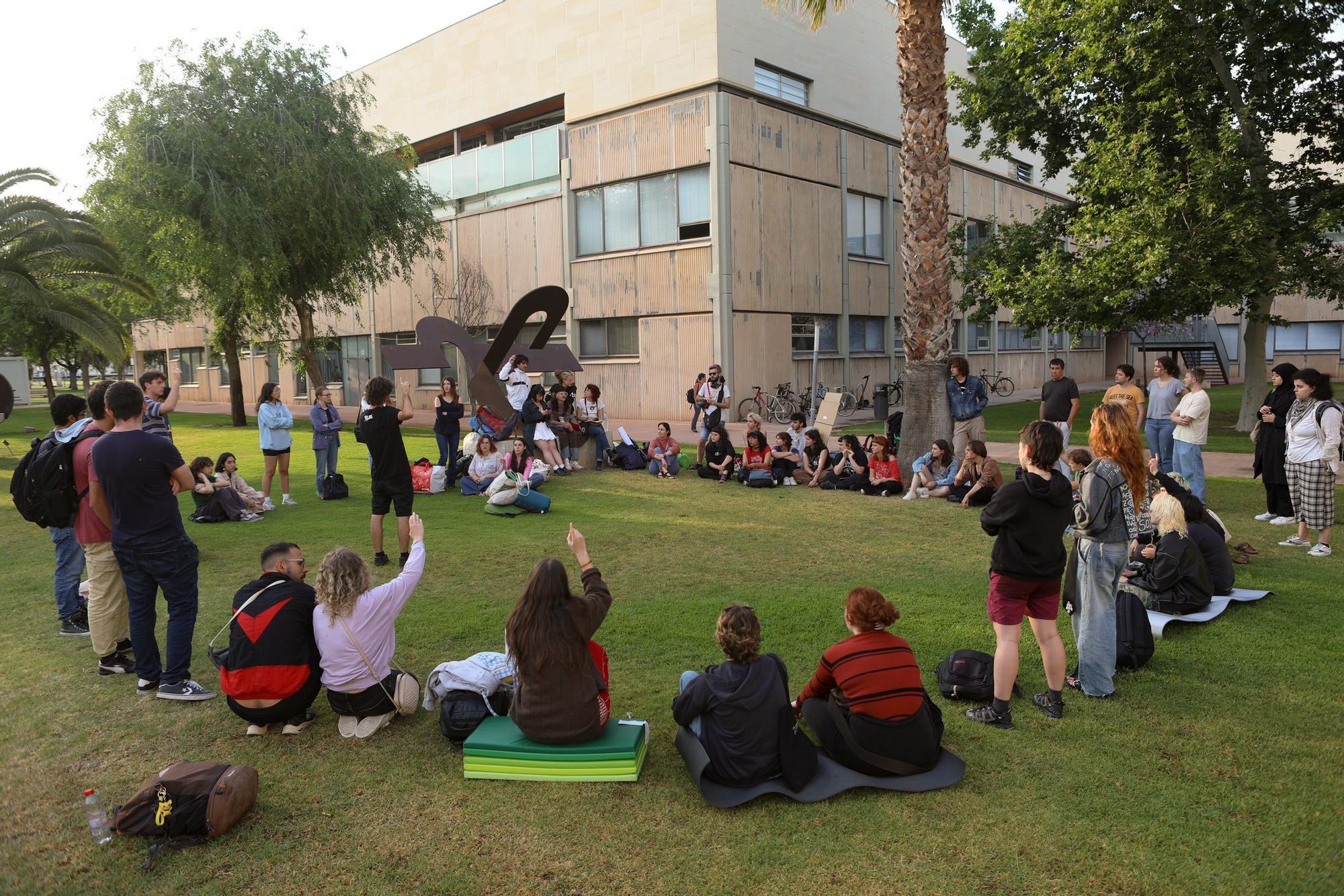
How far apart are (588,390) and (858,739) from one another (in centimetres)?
1205

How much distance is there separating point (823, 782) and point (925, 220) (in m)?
10.8

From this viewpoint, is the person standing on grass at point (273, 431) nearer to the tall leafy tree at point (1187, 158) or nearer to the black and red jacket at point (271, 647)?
the black and red jacket at point (271, 647)

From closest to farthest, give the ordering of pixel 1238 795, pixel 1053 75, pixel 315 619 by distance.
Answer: pixel 1238 795
pixel 315 619
pixel 1053 75

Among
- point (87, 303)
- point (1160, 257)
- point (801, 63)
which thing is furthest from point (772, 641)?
Result: point (87, 303)

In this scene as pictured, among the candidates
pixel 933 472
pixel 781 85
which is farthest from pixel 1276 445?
pixel 781 85

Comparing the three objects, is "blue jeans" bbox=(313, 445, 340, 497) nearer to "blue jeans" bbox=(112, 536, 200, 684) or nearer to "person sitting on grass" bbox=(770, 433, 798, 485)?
"person sitting on grass" bbox=(770, 433, 798, 485)

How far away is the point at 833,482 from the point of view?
13.3 metres

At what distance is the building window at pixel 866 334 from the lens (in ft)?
89.7

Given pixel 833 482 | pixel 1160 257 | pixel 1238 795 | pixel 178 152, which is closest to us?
pixel 1238 795

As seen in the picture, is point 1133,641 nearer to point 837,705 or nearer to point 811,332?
point 837,705

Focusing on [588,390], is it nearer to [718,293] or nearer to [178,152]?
[718,293]

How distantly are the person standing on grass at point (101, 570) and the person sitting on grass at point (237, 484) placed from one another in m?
5.71

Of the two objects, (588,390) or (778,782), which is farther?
(588,390)

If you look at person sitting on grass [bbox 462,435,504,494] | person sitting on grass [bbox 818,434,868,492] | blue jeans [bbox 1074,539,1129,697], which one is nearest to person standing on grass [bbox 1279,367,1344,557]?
blue jeans [bbox 1074,539,1129,697]
